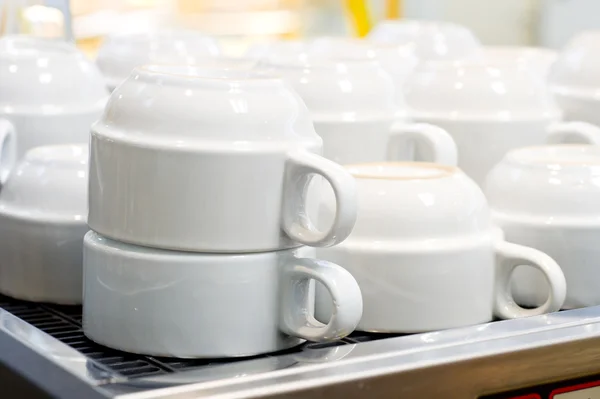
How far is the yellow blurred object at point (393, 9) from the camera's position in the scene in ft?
6.14

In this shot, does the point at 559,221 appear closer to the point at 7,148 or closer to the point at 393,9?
the point at 7,148

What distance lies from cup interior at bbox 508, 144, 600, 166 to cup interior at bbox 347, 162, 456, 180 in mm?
72

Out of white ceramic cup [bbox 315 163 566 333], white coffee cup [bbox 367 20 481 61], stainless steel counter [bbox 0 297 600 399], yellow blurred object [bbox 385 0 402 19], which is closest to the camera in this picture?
stainless steel counter [bbox 0 297 600 399]

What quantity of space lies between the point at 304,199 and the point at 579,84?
0.43m

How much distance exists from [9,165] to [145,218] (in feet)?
0.67

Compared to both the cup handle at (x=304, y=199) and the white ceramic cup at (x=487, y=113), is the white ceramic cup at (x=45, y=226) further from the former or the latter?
the white ceramic cup at (x=487, y=113)

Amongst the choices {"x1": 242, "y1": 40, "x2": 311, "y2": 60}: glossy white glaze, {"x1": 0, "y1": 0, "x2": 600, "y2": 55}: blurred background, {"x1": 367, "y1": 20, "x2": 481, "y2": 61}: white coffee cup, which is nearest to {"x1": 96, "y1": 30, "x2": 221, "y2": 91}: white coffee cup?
{"x1": 242, "y1": 40, "x2": 311, "y2": 60}: glossy white glaze

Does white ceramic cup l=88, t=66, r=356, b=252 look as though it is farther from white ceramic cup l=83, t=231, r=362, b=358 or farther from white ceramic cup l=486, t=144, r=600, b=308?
white ceramic cup l=486, t=144, r=600, b=308

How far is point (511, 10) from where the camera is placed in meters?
1.78

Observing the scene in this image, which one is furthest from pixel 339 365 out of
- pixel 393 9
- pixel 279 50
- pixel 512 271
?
pixel 393 9

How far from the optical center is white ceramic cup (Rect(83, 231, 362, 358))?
55 centimetres

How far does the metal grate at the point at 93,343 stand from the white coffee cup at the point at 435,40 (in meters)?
0.52

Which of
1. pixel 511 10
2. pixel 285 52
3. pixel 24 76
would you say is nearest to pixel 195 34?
pixel 285 52

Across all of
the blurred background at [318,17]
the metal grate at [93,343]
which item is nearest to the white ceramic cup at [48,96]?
the metal grate at [93,343]
